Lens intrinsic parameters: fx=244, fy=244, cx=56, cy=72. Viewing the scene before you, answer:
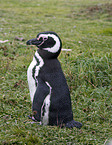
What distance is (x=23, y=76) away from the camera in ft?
14.8

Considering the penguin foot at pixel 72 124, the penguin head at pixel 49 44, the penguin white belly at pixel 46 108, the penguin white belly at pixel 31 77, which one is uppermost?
the penguin head at pixel 49 44

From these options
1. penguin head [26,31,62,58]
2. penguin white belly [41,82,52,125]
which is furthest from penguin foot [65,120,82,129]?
penguin head [26,31,62,58]

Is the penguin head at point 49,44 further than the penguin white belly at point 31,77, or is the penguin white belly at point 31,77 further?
the penguin white belly at point 31,77

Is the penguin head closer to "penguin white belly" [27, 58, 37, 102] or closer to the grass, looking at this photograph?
"penguin white belly" [27, 58, 37, 102]

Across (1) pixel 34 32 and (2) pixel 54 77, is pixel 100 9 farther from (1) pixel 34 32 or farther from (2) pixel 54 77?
(2) pixel 54 77

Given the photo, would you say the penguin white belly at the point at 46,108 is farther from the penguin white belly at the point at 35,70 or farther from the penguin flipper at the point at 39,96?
the penguin white belly at the point at 35,70

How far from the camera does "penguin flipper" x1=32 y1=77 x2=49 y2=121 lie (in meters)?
2.66

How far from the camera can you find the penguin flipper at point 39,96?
2.66 m

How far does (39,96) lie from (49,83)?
0.18m

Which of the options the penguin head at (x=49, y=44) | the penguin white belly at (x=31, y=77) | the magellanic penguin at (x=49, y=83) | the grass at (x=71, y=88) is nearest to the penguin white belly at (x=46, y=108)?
the magellanic penguin at (x=49, y=83)

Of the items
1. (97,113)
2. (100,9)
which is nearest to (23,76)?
(97,113)

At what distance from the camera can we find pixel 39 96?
2689 millimetres

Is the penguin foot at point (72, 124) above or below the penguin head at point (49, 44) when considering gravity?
below

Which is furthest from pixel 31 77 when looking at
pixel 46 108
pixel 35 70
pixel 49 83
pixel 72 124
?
pixel 72 124
